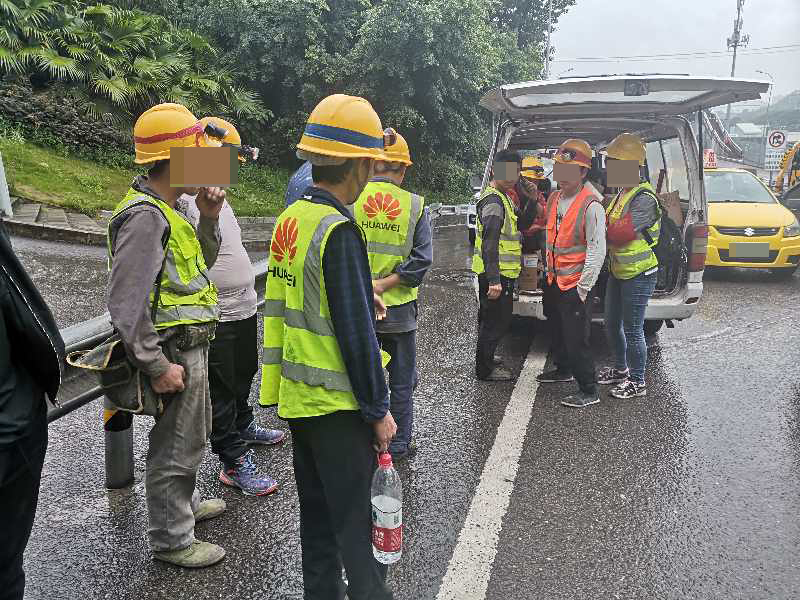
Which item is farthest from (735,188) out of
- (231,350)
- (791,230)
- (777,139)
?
(777,139)

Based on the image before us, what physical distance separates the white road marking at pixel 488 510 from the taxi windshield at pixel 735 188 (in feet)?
23.8

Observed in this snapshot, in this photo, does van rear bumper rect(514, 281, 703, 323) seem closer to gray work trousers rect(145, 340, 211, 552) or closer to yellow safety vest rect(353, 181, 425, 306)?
yellow safety vest rect(353, 181, 425, 306)

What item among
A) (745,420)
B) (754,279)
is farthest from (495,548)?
(754,279)

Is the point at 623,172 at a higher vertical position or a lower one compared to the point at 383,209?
higher

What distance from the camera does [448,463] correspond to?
4168 mm

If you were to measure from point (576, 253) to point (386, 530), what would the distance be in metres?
3.11

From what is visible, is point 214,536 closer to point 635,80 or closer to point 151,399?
point 151,399

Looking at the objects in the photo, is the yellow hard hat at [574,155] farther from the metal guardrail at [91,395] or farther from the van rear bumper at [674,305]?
the metal guardrail at [91,395]

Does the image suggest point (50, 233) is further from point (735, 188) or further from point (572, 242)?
point (735, 188)

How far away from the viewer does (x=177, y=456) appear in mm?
3043

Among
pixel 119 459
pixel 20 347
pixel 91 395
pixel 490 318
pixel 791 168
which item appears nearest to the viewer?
pixel 20 347

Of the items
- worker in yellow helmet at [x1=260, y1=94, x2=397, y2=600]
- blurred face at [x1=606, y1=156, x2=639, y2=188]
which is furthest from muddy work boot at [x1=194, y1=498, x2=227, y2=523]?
→ blurred face at [x1=606, y1=156, x2=639, y2=188]

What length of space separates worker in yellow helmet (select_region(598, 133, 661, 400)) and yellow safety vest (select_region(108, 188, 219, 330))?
129 inches

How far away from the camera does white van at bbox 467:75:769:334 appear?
4.92 metres
